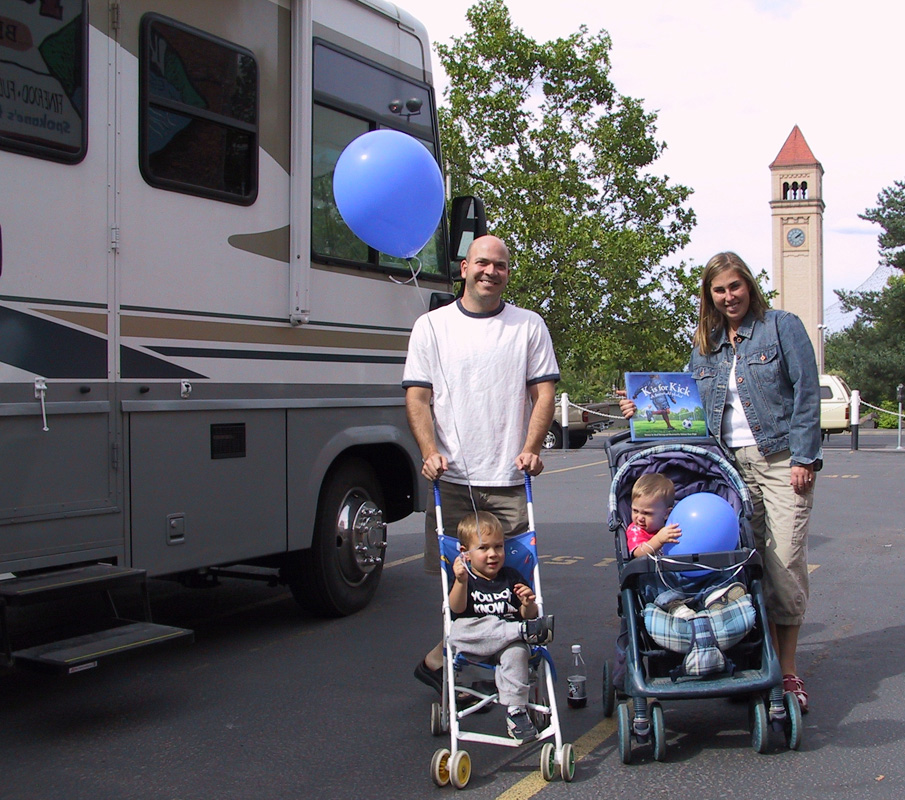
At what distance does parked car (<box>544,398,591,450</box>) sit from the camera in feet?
78.8

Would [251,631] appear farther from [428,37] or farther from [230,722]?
[428,37]

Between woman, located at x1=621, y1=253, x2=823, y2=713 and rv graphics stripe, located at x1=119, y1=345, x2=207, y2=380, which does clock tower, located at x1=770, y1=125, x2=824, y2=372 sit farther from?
rv graphics stripe, located at x1=119, y1=345, x2=207, y2=380

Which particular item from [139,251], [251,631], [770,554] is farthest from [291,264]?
[770,554]

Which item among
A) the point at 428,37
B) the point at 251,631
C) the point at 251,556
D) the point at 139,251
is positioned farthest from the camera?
the point at 428,37

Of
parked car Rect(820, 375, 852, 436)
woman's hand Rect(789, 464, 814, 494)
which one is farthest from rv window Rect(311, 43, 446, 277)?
parked car Rect(820, 375, 852, 436)

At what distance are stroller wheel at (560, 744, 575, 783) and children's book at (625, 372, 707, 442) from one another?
5.01 ft

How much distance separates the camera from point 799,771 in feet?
13.1

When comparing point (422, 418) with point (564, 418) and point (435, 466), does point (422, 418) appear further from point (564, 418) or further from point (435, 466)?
point (564, 418)

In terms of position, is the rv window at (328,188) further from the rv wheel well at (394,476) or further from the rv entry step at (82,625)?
the rv entry step at (82,625)

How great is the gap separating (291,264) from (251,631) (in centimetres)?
229

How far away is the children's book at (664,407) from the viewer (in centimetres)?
481

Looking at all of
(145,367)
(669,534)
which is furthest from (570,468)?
(669,534)

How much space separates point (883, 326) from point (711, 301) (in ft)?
134

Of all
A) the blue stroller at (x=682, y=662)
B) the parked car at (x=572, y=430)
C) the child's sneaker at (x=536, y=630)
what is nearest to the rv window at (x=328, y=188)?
the blue stroller at (x=682, y=662)
